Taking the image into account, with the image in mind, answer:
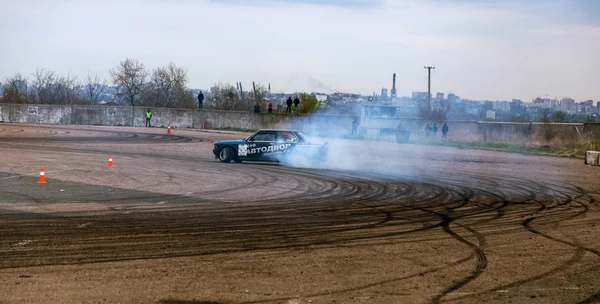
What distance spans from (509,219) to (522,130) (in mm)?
34816

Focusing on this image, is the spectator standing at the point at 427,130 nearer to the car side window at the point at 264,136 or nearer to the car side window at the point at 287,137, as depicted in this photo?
the car side window at the point at 287,137

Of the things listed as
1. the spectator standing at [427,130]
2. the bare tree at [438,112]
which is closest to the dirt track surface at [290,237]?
the spectator standing at [427,130]

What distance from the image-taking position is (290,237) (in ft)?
32.7

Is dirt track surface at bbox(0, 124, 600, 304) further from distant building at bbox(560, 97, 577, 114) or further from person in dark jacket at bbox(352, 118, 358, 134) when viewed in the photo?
distant building at bbox(560, 97, 577, 114)

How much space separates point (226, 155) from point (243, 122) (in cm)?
3095

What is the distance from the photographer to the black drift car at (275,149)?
23953 mm

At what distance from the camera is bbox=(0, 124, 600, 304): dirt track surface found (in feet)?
22.9

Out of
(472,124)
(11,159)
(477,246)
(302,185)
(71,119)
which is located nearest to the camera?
(477,246)

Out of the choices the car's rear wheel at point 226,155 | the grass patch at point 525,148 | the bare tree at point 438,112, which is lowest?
the grass patch at point 525,148

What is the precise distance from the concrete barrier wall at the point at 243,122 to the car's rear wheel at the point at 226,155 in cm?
1498

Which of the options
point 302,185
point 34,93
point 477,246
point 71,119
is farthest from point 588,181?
point 34,93

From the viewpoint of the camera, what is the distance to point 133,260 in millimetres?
8117

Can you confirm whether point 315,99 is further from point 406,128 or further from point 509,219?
point 509,219

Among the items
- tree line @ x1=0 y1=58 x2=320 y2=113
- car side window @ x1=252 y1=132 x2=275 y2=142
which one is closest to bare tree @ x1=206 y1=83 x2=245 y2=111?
tree line @ x1=0 y1=58 x2=320 y2=113
